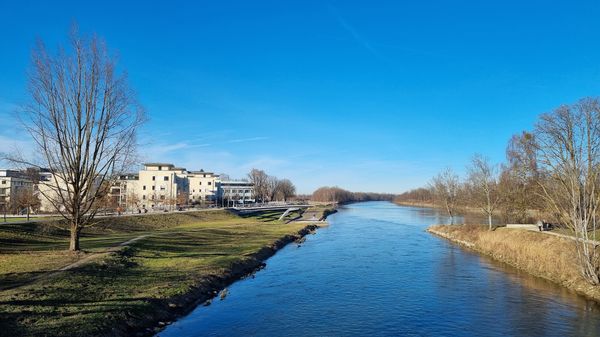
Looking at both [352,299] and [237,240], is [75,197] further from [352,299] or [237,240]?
[237,240]

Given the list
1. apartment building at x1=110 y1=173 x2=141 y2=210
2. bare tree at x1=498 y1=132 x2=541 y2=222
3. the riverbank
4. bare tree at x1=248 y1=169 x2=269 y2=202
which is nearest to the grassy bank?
the riverbank

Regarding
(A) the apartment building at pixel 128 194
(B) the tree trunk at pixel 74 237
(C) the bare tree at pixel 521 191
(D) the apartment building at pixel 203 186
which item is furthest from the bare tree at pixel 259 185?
(B) the tree trunk at pixel 74 237

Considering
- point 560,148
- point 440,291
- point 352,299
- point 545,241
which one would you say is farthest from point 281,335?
point 545,241

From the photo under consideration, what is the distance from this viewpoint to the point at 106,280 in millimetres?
22641

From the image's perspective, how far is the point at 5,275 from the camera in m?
20.3

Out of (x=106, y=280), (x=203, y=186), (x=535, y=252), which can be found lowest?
(x=535, y=252)

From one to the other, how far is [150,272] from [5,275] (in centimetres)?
825

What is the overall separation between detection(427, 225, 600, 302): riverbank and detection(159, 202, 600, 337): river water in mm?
1071

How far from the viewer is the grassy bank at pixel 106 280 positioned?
15922 millimetres

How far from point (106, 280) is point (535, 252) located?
34631 millimetres

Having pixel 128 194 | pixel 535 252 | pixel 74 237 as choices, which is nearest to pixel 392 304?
pixel 535 252

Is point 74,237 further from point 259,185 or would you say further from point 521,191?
point 259,185

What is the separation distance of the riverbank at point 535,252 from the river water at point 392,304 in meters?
1.07

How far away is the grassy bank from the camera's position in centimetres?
1592
